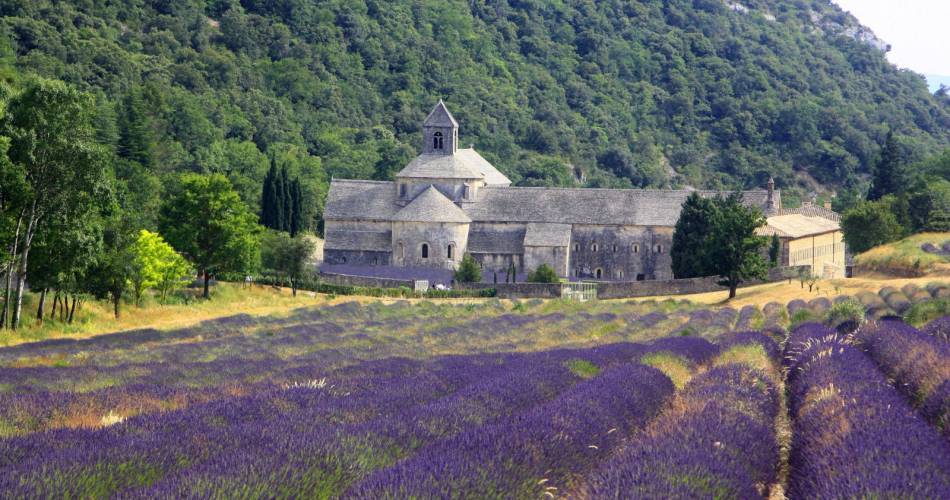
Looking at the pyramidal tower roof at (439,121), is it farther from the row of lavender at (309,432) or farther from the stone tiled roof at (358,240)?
the row of lavender at (309,432)

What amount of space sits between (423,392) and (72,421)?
4742mm

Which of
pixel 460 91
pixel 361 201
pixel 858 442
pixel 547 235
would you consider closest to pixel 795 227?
pixel 547 235

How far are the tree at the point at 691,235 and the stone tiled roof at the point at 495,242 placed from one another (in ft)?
38.4

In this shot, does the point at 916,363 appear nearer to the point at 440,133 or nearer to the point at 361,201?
the point at 361,201

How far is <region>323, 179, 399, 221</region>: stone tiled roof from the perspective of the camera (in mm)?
81000

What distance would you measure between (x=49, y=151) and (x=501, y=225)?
4573cm

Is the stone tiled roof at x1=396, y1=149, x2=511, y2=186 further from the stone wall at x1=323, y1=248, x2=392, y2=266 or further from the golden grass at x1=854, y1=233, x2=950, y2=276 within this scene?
the golden grass at x1=854, y1=233, x2=950, y2=276

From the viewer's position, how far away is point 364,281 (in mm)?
71812

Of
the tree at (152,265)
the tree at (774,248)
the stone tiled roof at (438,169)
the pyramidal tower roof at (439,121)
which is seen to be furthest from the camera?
the pyramidal tower roof at (439,121)

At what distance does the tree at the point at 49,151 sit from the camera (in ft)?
119

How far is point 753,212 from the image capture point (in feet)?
204

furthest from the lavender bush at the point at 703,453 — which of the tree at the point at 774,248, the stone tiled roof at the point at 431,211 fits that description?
the stone tiled roof at the point at 431,211

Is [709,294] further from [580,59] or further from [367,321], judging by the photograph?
[580,59]

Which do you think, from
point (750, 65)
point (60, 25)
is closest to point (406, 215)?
point (60, 25)
